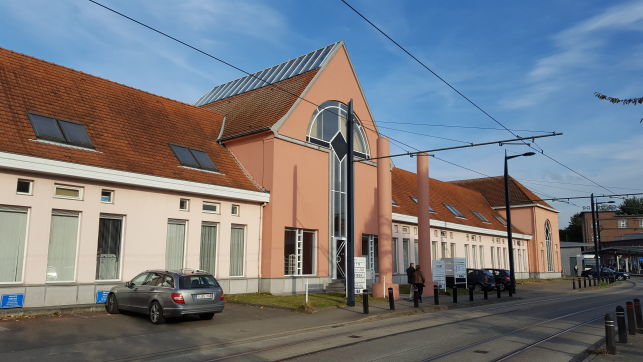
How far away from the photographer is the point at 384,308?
695 inches

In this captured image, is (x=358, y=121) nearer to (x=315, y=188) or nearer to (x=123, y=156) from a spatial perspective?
(x=315, y=188)

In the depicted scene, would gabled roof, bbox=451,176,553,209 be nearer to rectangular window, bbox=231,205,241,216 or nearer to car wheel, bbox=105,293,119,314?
rectangular window, bbox=231,205,241,216

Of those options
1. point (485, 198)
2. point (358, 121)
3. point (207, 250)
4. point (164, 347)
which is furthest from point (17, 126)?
point (485, 198)

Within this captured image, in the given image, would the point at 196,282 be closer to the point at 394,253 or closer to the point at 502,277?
the point at 394,253

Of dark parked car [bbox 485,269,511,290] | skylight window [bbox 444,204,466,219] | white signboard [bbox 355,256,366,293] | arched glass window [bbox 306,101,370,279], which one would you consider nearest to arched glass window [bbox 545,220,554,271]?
skylight window [bbox 444,204,466,219]

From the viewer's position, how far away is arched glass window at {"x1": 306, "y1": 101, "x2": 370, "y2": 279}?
2402cm

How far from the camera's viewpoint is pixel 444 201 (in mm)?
41406

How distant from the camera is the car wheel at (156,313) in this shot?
13.1 m

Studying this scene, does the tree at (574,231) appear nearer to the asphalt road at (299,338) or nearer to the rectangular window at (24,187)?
the asphalt road at (299,338)

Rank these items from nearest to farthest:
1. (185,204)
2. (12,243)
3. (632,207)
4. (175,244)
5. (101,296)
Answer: (12,243) < (101,296) < (175,244) < (185,204) < (632,207)

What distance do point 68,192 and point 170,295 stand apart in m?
5.22

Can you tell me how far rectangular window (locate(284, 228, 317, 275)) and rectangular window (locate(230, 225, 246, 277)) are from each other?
1998 millimetres

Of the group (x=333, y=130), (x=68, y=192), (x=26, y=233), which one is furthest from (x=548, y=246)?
(x=26, y=233)

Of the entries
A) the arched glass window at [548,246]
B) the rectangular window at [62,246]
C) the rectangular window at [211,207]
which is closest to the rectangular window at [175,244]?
the rectangular window at [211,207]
